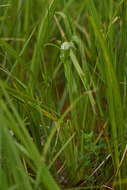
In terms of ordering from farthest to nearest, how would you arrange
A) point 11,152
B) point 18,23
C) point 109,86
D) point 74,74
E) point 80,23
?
point 80,23 → point 18,23 → point 74,74 → point 109,86 → point 11,152

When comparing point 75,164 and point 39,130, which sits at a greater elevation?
point 39,130

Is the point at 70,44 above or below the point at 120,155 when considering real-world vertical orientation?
above

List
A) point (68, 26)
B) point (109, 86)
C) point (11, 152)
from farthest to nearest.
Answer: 1. point (68, 26)
2. point (109, 86)
3. point (11, 152)

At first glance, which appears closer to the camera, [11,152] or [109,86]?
[11,152]

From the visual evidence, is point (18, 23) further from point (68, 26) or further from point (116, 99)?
point (116, 99)

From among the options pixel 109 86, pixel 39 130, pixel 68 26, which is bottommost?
pixel 39 130

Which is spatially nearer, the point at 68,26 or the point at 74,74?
the point at 68,26

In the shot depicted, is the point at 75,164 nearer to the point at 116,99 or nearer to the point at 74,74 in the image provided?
the point at 116,99

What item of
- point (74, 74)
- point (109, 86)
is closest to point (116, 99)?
point (109, 86)

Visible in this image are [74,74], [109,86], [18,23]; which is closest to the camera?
[109,86]

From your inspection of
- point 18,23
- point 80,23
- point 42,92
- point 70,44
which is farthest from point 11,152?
point 80,23
